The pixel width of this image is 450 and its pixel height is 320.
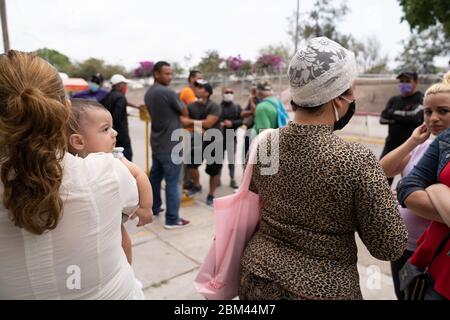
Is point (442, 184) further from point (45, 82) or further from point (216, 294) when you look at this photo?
point (45, 82)

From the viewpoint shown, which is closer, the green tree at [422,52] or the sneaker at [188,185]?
the sneaker at [188,185]

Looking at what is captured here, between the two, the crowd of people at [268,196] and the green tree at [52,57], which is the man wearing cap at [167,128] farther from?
the crowd of people at [268,196]

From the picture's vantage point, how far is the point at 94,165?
109cm

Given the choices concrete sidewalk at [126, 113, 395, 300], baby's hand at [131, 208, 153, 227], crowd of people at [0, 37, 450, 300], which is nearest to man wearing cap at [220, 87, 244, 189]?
concrete sidewalk at [126, 113, 395, 300]

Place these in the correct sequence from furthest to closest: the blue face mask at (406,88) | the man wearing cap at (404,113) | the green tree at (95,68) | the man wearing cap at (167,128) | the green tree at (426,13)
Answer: the green tree at (95,68)
the green tree at (426,13)
the blue face mask at (406,88)
the man wearing cap at (404,113)
the man wearing cap at (167,128)

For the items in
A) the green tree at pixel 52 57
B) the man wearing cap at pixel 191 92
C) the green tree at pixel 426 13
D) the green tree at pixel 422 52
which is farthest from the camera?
the green tree at pixel 422 52

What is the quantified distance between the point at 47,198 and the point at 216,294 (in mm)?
997

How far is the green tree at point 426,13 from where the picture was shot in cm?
1148

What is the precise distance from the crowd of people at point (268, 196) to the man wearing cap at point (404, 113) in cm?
324

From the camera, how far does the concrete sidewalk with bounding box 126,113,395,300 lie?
290 cm

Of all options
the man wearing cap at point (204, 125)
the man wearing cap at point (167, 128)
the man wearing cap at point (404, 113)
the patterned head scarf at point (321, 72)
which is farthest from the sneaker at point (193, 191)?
the patterned head scarf at point (321, 72)

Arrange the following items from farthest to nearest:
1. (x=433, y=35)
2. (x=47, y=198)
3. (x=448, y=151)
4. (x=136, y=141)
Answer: (x=433, y=35) < (x=136, y=141) < (x=448, y=151) < (x=47, y=198)

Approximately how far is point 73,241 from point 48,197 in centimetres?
17
